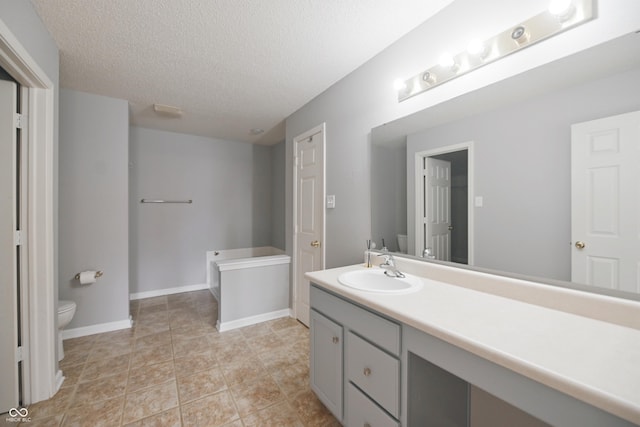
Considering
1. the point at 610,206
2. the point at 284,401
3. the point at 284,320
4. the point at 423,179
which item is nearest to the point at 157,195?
the point at 284,320

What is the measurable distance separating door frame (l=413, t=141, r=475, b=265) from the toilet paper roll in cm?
291

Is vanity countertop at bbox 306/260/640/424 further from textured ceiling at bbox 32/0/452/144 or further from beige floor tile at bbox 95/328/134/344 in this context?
beige floor tile at bbox 95/328/134/344

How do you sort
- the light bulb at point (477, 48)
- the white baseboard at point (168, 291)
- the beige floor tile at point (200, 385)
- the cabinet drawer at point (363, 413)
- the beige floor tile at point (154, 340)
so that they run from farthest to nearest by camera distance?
the white baseboard at point (168, 291)
the beige floor tile at point (154, 340)
the beige floor tile at point (200, 385)
the light bulb at point (477, 48)
the cabinet drawer at point (363, 413)

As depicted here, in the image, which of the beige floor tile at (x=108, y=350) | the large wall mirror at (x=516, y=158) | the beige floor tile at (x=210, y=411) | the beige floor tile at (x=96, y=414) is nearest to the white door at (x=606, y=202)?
the large wall mirror at (x=516, y=158)

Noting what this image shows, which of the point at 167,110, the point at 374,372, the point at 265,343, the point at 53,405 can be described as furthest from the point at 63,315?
the point at 374,372

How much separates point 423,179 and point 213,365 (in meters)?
2.08

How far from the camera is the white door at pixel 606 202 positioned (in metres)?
0.86

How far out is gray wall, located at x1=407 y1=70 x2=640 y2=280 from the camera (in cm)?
94

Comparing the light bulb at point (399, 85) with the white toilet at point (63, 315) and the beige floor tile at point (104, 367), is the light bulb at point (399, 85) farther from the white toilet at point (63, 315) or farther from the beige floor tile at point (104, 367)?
the white toilet at point (63, 315)

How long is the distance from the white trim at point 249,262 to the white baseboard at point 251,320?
1.82ft

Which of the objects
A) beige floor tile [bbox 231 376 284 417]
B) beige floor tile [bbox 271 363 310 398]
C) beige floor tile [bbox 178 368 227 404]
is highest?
Result: beige floor tile [bbox 178 368 227 404]

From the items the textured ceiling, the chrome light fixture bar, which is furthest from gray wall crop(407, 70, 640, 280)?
the textured ceiling

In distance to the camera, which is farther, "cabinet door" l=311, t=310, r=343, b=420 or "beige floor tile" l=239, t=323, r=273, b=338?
"beige floor tile" l=239, t=323, r=273, b=338

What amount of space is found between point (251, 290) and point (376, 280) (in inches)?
65.7
